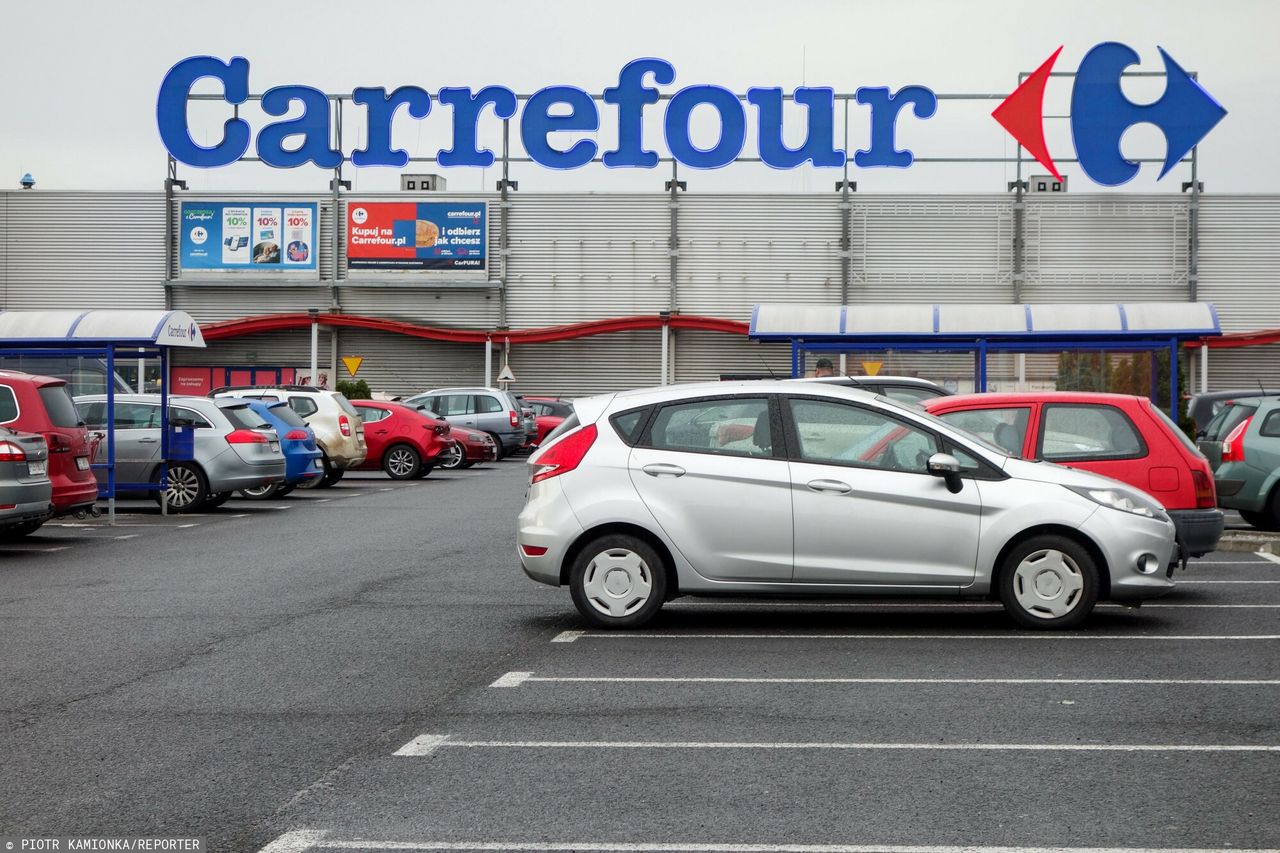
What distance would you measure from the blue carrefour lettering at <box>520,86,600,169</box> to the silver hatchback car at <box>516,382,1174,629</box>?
1489 inches

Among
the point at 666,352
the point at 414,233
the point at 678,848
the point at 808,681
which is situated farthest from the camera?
the point at 414,233

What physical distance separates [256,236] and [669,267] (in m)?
12.3

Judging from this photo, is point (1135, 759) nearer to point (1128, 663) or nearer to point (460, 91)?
point (1128, 663)

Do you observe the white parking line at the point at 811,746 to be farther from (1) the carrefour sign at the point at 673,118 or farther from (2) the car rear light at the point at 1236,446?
(1) the carrefour sign at the point at 673,118

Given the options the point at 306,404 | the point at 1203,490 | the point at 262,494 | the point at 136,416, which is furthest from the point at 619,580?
the point at 306,404

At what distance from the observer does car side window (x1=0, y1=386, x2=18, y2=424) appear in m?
15.0

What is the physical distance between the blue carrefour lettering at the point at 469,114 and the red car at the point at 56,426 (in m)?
32.3

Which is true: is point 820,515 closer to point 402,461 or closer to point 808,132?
point 402,461

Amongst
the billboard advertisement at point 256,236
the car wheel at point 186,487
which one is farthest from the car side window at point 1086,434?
the billboard advertisement at point 256,236


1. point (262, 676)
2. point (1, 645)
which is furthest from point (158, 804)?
point (1, 645)

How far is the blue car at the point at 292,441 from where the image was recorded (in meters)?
22.1

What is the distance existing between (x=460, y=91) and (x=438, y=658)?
40.2 meters

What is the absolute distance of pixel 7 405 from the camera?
49.5 feet

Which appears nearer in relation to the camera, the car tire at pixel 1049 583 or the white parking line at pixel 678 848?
the white parking line at pixel 678 848
